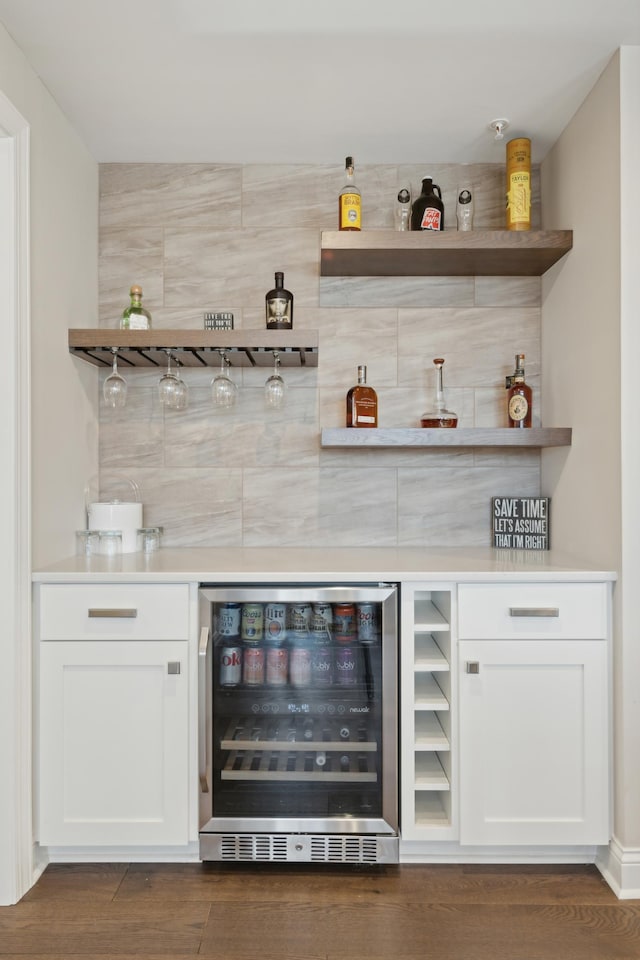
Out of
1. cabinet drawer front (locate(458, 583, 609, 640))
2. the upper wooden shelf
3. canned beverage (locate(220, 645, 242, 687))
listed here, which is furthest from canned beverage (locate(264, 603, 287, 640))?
the upper wooden shelf

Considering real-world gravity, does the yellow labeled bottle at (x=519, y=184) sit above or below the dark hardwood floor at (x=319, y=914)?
above

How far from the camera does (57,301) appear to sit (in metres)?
2.10

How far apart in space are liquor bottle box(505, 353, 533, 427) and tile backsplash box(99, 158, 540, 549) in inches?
3.9

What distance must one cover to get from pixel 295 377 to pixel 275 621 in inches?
40.2

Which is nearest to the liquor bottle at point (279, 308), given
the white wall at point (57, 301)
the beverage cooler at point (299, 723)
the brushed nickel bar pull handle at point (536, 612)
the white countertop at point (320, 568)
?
the white wall at point (57, 301)

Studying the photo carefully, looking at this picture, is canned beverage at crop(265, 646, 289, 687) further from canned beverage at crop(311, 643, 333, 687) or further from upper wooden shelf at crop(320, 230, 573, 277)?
upper wooden shelf at crop(320, 230, 573, 277)

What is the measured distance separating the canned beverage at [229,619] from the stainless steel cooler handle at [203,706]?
62 millimetres

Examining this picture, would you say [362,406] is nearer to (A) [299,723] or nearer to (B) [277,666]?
(B) [277,666]

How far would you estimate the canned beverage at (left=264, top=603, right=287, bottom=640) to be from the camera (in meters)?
1.95

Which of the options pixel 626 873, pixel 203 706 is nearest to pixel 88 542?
pixel 203 706

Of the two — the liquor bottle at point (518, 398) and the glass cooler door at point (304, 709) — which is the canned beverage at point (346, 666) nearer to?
the glass cooler door at point (304, 709)

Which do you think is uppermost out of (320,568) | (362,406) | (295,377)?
(295,377)

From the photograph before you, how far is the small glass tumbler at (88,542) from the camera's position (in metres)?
2.23

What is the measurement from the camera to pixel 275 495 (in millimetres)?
2520
